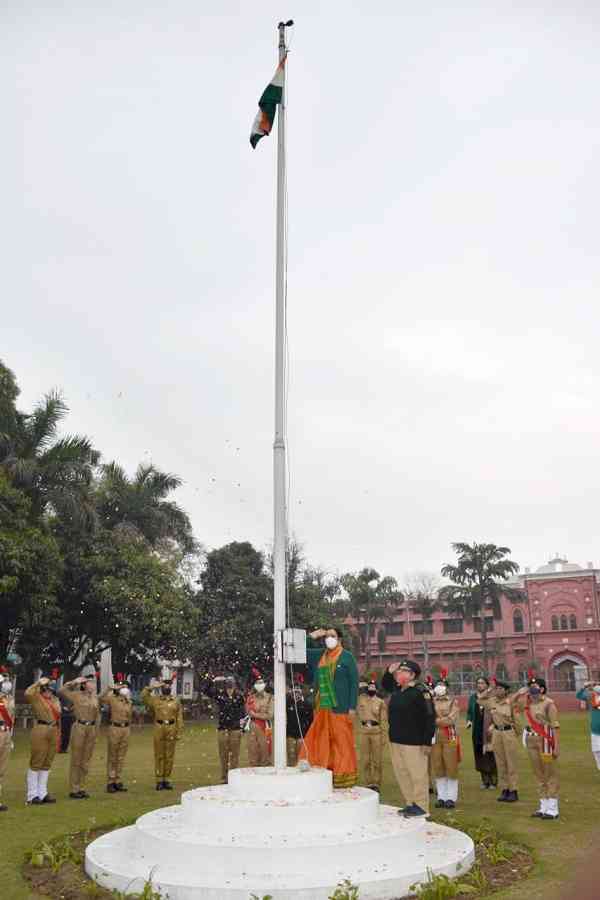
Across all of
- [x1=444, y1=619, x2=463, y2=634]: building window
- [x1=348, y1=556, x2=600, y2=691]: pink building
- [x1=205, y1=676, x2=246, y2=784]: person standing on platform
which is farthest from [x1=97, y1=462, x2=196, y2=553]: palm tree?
[x1=444, y1=619, x2=463, y2=634]: building window

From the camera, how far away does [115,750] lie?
12734 millimetres

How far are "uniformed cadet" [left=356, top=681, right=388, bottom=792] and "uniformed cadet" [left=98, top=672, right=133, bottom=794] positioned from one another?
12.5 feet

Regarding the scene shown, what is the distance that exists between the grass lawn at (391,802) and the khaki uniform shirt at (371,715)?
98 centimetres

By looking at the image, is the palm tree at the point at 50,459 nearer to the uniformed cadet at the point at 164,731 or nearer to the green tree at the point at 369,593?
the uniformed cadet at the point at 164,731

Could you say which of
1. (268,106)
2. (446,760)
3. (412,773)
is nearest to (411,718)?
(412,773)

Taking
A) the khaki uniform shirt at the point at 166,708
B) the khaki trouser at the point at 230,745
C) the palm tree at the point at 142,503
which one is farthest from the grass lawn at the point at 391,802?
the palm tree at the point at 142,503

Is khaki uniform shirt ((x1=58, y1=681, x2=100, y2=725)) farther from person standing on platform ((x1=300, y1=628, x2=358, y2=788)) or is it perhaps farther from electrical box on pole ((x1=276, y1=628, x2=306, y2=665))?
electrical box on pole ((x1=276, y1=628, x2=306, y2=665))

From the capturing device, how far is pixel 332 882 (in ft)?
21.5

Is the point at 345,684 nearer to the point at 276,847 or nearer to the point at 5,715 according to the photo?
the point at 276,847

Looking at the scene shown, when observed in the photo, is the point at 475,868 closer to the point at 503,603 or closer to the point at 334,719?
the point at 334,719

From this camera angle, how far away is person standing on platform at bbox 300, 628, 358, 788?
32.0 ft

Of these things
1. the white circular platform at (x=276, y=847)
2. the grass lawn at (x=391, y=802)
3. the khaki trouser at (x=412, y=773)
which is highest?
the khaki trouser at (x=412, y=773)

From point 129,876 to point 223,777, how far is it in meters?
8.05

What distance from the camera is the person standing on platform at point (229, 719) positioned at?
13.7 metres
